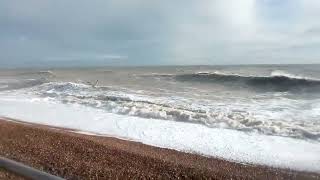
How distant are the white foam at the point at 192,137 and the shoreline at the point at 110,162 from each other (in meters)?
1.14

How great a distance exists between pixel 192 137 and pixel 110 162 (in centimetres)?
520

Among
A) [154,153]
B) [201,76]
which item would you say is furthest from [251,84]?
[154,153]

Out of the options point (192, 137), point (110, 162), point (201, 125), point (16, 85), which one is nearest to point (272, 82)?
point (16, 85)

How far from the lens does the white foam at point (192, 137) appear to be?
9.63 metres

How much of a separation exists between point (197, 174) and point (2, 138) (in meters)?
4.85

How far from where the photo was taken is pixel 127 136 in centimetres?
1248

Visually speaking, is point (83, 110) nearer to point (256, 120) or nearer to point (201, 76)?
point (256, 120)

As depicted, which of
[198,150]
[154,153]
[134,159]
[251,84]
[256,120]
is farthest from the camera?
[251,84]

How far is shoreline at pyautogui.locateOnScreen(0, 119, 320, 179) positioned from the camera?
6.55 metres

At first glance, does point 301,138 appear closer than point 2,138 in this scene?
No

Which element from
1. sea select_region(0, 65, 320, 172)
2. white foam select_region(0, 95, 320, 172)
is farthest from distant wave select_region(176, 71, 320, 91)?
white foam select_region(0, 95, 320, 172)

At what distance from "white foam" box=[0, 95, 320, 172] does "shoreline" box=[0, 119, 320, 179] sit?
1.14 metres

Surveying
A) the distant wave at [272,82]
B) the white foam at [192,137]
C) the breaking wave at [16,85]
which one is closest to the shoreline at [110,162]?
the white foam at [192,137]

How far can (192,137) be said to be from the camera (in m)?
12.1
